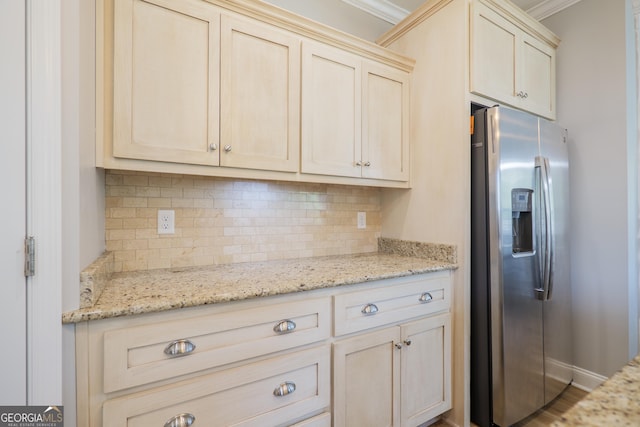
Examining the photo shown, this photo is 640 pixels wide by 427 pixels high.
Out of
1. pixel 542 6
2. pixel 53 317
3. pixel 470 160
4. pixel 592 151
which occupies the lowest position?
pixel 53 317

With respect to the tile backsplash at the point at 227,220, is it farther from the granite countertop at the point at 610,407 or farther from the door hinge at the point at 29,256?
the granite countertop at the point at 610,407

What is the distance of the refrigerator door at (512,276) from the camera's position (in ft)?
5.45

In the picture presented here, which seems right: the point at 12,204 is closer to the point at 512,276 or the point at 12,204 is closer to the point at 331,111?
the point at 331,111

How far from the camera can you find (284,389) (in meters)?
1.21

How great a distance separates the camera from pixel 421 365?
1618 millimetres

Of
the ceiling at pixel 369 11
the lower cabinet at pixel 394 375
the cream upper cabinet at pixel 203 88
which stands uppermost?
the ceiling at pixel 369 11

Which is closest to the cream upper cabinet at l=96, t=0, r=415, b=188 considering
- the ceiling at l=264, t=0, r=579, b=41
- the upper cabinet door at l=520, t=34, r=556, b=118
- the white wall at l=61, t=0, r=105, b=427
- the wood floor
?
the white wall at l=61, t=0, r=105, b=427

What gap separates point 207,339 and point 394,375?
0.97 m

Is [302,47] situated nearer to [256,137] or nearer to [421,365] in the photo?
[256,137]

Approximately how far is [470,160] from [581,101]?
3.99ft

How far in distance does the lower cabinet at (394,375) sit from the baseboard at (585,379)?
4.00 ft

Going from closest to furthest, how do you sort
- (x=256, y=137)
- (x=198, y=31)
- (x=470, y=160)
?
(x=198, y=31)
(x=256, y=137)
(x=470, y=160)

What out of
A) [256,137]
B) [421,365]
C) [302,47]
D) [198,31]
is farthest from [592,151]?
[198,31]

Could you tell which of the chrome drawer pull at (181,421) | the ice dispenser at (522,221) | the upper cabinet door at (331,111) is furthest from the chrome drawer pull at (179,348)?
the ice dispenser at (522,221)
